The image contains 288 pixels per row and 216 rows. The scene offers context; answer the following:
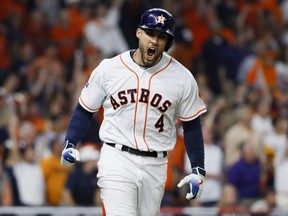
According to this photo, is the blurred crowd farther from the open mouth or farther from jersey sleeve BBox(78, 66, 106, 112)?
the open mouth

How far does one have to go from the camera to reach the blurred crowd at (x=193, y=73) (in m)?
12.5

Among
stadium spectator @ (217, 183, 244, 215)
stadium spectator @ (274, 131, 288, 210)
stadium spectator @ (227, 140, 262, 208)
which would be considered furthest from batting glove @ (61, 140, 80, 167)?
stadium spectator @ (274, 131, 288, 210)

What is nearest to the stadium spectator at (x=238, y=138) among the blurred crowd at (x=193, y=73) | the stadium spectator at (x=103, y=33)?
the blurred crowd at (x=193, y=73)

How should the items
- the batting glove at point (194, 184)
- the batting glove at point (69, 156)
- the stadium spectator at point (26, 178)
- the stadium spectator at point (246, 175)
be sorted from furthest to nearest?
1. the stadium spectator at point (246, 175)
2. the stadium spectator at point (26, 178)
3. the batting glove at point (194, 184)
4. the batting glove at point (69, 156)

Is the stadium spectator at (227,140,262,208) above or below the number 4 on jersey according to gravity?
below

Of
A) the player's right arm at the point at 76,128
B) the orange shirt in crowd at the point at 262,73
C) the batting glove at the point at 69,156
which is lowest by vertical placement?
the batting glove at the point at 69,156

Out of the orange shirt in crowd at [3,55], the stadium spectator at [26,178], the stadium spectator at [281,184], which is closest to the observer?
the stadium spectator at [26,178]

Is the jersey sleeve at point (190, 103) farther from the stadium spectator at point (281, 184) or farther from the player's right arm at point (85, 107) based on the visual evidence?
the stadium spectator at point (281, 184)

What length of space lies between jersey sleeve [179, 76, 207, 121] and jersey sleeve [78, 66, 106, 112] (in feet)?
1.93

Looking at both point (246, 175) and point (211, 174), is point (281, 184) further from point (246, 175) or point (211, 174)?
point (211, 174)

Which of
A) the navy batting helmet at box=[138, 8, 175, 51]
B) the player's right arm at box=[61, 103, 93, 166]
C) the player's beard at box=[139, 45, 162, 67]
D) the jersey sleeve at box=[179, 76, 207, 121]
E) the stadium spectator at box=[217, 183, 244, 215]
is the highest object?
the navy batting helmet at box=[138, 8, 175, 51]

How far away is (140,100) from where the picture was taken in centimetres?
766

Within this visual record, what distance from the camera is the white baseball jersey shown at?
7664 mm

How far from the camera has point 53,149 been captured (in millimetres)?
12539
